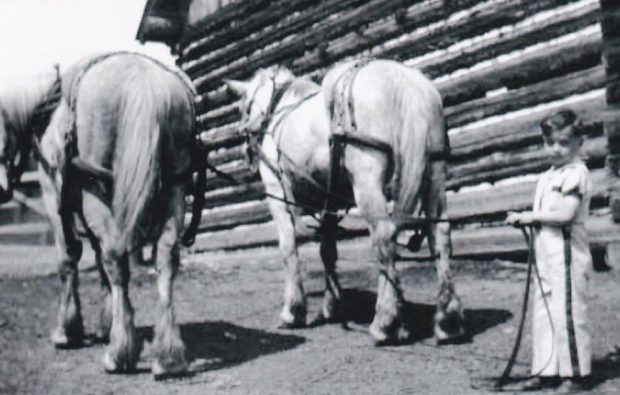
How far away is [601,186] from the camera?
7.05 meters

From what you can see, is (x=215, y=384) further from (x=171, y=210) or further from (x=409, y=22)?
(x=409, y=22)

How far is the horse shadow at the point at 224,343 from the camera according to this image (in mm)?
5385

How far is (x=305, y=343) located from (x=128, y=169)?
1961mm

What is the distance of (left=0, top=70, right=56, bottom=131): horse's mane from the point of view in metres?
5.90

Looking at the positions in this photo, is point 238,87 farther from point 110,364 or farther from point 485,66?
point 110,364

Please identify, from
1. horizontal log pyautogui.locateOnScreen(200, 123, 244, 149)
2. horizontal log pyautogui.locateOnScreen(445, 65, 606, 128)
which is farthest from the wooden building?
horizontal log pyautogui.locateOnScreen(200, 123, 244, 149)

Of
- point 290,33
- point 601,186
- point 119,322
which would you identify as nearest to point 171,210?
point 119,322

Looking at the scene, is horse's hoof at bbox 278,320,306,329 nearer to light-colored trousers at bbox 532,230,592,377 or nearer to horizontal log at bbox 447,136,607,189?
light-colored trousers at bbox 532,230,592,377

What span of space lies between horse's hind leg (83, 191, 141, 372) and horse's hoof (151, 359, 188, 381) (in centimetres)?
20

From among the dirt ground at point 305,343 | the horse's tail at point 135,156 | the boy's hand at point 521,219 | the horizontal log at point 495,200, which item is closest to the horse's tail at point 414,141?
the dirt ground at point 305,343

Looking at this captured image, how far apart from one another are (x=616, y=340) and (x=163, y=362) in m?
2.86

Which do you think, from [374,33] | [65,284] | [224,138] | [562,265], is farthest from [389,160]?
[224,138]

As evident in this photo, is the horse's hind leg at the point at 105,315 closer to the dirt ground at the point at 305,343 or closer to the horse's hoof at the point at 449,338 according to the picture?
the dirt ground at the point at 305,343

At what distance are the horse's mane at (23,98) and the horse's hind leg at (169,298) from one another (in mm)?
1586
